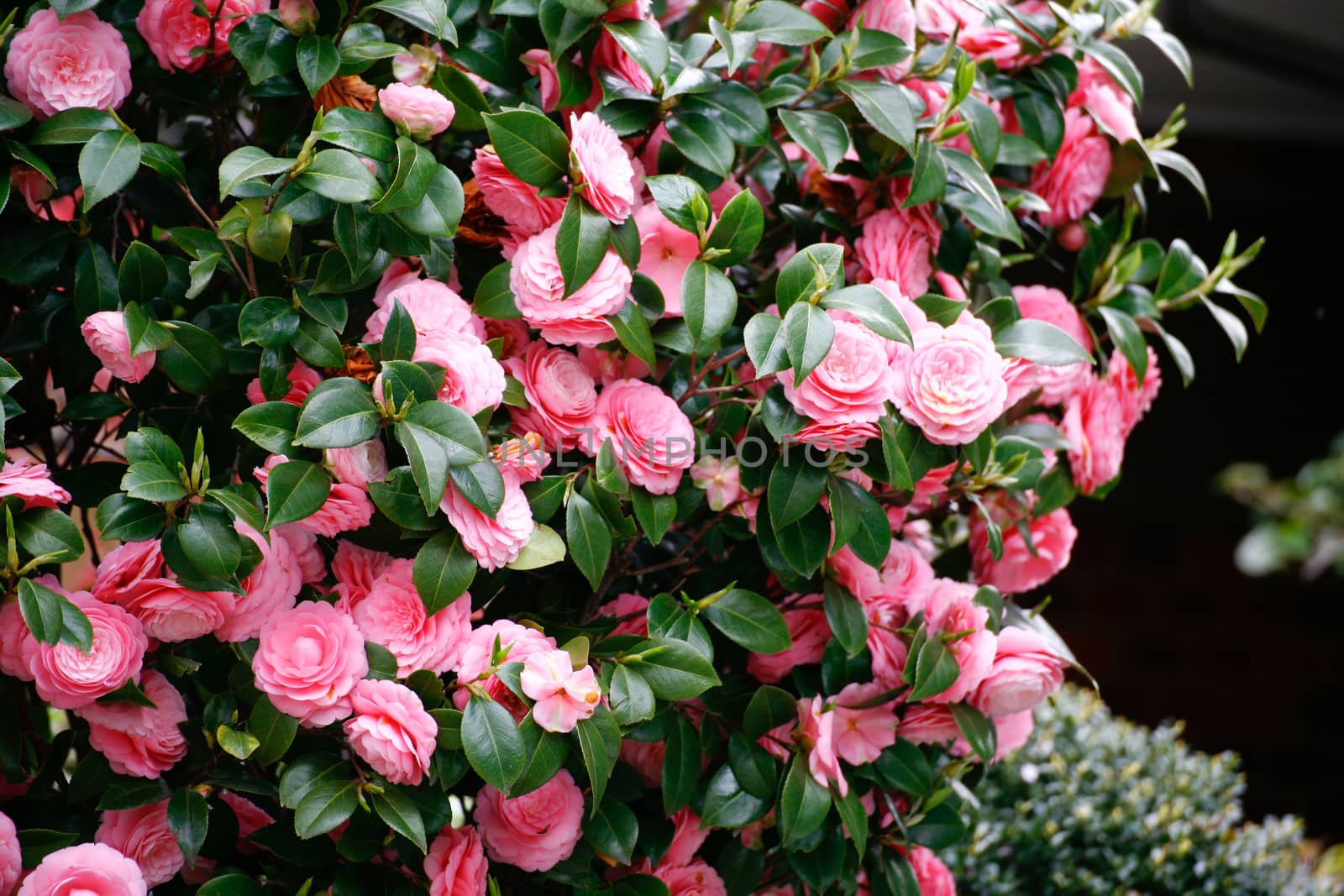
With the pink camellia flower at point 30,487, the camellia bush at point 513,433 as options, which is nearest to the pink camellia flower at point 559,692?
the camellia bush at point 513,433

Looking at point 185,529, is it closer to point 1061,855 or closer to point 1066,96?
point 1066,96

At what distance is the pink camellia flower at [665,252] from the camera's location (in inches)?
32.9

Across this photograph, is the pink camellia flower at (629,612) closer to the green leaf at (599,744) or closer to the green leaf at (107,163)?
the green leaf at (599,744)

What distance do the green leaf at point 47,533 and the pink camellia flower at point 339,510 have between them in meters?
0.12

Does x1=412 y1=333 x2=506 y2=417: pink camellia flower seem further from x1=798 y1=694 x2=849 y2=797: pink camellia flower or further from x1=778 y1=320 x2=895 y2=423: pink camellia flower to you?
x1=798 y1=694 x2=849 y2=797: pink camellia flower

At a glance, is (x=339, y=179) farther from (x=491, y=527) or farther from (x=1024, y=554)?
(x=1024, y=554)

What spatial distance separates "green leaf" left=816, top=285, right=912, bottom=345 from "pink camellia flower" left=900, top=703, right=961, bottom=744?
0.33 metres

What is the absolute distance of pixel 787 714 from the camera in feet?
2.91

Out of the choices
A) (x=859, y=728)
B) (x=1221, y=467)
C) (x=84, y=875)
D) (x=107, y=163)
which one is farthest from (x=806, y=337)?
(x=1221, y=467)

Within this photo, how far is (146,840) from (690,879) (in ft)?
1.35

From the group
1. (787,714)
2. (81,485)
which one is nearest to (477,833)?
(787,714)

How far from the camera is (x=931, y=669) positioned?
2.81 feet

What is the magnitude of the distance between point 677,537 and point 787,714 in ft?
0.62

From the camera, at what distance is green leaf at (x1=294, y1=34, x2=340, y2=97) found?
742 millimetres
